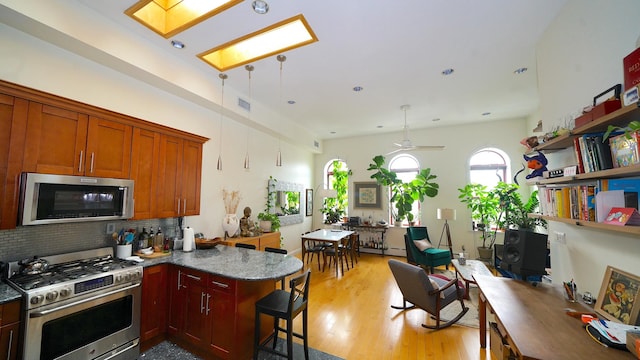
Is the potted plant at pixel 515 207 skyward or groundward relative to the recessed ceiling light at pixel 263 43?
groundward

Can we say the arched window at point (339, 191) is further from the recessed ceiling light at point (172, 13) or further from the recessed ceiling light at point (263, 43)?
the recessed ceiling light at point (172, 13)

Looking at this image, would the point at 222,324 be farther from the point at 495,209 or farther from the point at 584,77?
Result: the point at 495,209

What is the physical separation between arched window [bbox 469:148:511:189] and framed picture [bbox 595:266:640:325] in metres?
4.57

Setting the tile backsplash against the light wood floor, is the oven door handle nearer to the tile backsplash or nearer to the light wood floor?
the tile backsplash

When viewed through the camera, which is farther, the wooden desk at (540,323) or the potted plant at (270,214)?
the potted plant at (270,214)

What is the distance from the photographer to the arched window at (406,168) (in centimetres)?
654

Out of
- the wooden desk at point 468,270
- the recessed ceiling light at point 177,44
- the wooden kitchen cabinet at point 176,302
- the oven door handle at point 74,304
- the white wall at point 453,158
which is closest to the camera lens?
the oven door handle at point 74,304

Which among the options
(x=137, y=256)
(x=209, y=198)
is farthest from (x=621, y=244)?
(x=209, y=198)

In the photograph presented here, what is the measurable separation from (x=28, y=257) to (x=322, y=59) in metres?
3.75

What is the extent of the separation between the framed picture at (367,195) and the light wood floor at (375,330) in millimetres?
2907

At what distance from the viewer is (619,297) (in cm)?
149

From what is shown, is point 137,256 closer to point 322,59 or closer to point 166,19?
point 166,19

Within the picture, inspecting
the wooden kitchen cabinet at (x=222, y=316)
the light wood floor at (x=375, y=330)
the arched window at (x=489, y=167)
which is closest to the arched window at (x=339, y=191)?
the light wood floor at (x=375, y=330)

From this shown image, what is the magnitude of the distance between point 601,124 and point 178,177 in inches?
160
